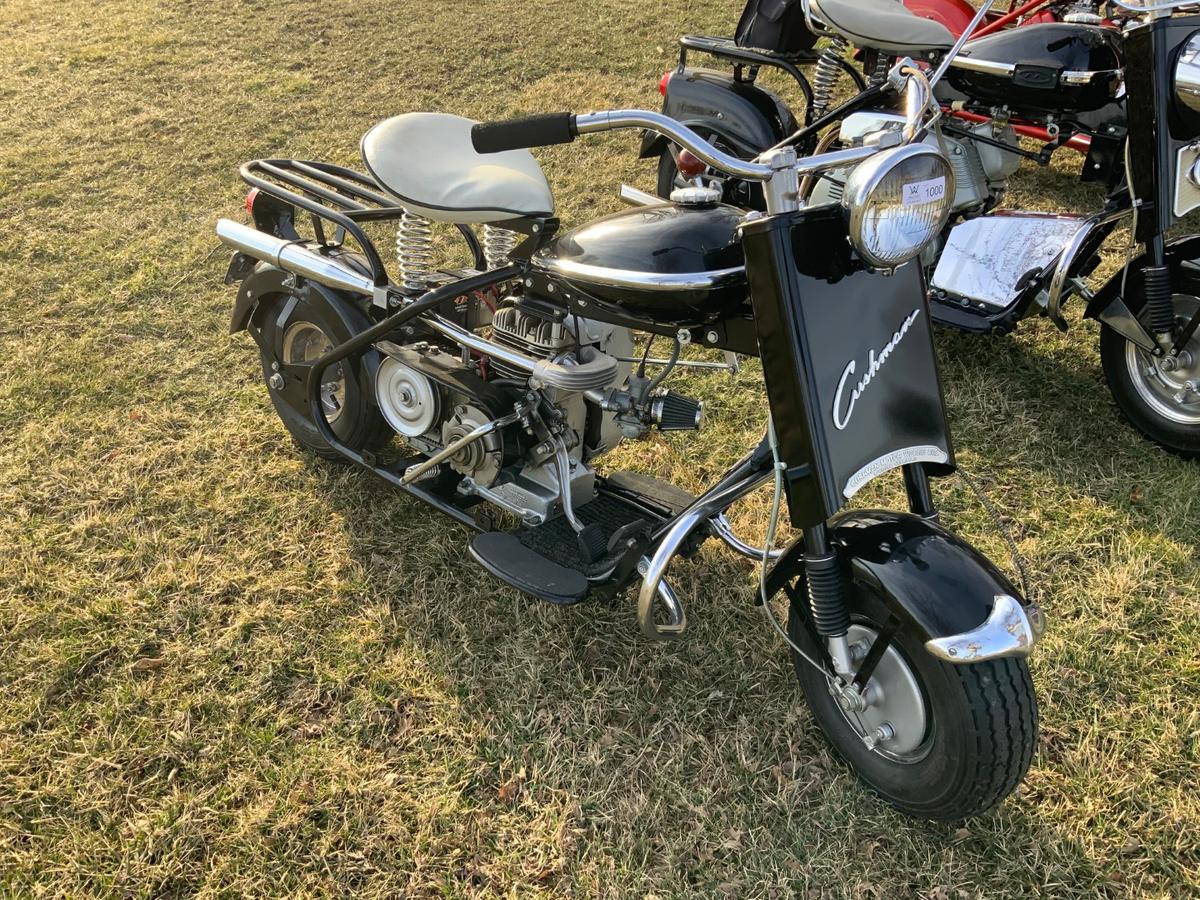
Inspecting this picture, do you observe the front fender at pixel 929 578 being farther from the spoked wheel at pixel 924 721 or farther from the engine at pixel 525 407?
the engine at pixel 525 407

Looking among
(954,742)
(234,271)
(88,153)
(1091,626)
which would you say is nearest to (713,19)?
(88,153)

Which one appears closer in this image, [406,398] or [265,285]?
[406,398]

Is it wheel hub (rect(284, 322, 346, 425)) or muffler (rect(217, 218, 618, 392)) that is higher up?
muffler (rect(217, 218, 618, 392))

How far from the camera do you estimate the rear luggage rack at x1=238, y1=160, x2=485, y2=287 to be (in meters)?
2.71

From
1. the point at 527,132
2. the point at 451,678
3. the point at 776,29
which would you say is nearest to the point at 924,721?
the point at 451,678

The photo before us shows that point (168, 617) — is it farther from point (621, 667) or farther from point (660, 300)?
point (660, 300)

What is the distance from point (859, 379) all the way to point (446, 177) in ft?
4.42

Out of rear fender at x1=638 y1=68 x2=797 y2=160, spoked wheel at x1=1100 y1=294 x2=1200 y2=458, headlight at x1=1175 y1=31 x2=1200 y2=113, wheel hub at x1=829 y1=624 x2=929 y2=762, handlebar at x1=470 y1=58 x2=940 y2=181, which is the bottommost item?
spoked wheel at x1=1100 y1=294 x2=1200 y2=458

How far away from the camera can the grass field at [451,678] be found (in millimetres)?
2031

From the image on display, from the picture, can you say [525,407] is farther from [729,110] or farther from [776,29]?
[776,29]

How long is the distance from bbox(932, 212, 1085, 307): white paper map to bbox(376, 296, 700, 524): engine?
1.76 meters

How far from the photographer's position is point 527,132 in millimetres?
1638

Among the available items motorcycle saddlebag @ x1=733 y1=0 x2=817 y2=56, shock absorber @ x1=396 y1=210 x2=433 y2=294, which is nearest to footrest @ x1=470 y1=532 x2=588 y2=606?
shock absorber @ x1=396 y1=210 x2=433 y2=294

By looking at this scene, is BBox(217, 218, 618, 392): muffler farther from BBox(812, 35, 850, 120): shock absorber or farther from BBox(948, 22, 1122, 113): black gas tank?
BBox(812, 35, 850, 120): shock absorber
